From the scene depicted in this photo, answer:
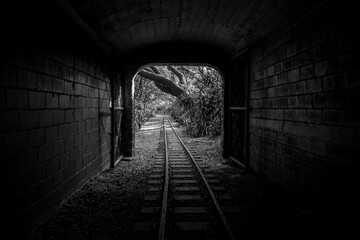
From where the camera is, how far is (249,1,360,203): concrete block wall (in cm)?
322

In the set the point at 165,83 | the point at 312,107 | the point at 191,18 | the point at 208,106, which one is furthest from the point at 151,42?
the point at 165,83

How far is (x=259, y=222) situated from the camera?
3.54 meters

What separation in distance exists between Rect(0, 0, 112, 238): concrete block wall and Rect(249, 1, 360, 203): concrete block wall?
4.10 m

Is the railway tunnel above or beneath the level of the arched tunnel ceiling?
beneath

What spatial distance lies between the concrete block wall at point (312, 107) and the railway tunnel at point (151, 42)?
20 mm

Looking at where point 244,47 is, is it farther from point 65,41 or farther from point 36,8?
point 36,8

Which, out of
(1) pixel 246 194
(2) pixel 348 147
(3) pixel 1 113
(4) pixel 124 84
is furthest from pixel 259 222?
(4) pixel 124 84

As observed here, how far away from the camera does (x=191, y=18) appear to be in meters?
5.37

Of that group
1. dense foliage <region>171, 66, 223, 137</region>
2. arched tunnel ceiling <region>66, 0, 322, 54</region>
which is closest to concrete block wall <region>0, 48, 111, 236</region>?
arched tunnel ceiling <region>66, 0, 322, 54</region>

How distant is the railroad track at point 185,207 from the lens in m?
3.28

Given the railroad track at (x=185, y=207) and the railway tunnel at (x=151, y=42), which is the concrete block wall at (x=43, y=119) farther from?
the railroad track at (x=185, y=207)

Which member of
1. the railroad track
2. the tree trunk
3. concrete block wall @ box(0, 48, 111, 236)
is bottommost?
the railroad track

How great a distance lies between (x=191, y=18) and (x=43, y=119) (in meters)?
3.68

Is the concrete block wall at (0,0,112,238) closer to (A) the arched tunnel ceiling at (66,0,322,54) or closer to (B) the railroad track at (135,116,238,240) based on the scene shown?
(A) the arched tunnel ceiling at (66,0,322,54)
